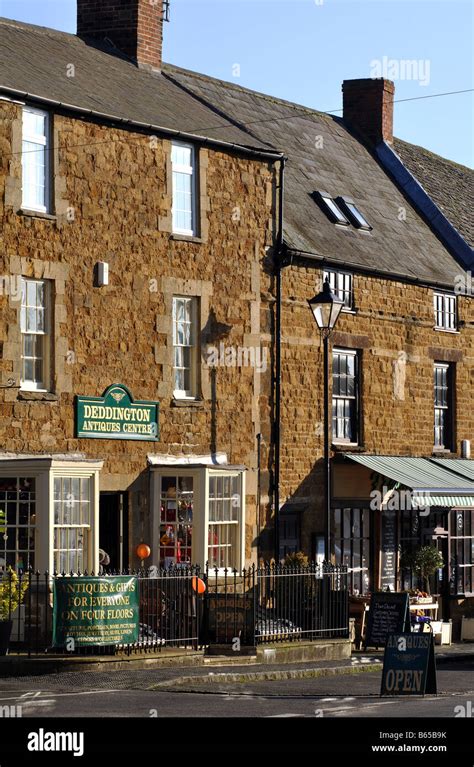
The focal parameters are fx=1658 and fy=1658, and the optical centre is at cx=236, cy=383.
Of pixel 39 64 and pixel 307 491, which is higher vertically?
pixel 39 64

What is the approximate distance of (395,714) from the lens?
17.4m

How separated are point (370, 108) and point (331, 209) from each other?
6.57m

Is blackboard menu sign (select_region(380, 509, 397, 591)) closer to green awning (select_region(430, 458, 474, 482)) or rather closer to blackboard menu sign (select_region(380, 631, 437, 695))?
green awning (select_region(430, 458, 474, 482))

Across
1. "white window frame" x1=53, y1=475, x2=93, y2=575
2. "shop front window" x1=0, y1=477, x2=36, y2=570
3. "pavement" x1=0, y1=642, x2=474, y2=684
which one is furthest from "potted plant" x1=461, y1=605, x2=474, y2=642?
"shop front window" x1=0, y1=477, x2=36, y2=570

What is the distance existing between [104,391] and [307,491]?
5.45 m

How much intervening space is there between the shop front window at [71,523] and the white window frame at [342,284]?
750 cm

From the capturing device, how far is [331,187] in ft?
109

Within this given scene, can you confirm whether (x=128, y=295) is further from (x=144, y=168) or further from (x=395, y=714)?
(x=395, y=714)

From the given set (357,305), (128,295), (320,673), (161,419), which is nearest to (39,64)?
(128,295)

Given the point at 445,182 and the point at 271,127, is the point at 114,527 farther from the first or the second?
the point at 445,182

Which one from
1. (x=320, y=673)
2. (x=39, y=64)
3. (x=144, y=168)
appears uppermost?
(x=39, y=64)

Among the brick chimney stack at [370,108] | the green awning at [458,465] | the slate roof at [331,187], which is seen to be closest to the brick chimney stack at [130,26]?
the slate roof at [331,187]

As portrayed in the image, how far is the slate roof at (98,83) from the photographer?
25203 millimetres
